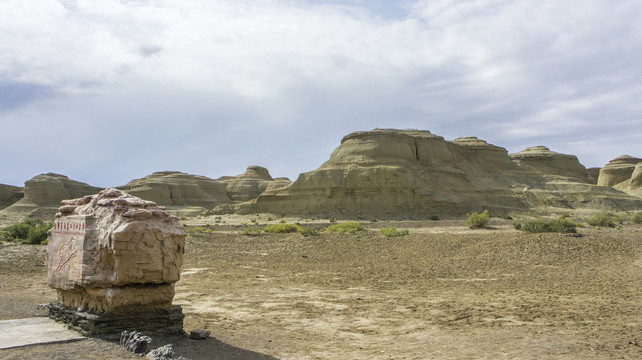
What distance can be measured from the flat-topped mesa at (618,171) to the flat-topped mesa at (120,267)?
3345 inches

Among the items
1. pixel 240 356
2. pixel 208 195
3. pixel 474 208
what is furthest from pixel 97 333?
pixel 208 195

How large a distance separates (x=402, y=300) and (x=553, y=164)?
5825cm

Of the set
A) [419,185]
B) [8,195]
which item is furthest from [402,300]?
[8,195]

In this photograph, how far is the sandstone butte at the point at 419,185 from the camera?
46.2 metres

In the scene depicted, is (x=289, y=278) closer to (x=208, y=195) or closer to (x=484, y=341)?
(x=484, y=341)

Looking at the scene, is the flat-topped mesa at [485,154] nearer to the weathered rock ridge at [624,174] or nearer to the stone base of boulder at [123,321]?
the weathered rock ridge at [624,174]

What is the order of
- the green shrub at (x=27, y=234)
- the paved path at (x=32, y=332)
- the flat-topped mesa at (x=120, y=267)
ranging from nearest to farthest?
the paved path at (x=32, y=332) → the flat-topped mesa at (x=120, y=267) → the green shrub at (x=27, y=234)

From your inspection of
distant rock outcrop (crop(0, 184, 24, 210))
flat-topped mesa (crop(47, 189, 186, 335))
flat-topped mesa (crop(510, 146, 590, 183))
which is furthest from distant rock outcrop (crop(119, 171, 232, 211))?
flat-topped mesa (crop(47, 189, 186, 335))

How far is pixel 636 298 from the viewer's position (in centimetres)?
1007

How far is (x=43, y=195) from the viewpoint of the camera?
206ft

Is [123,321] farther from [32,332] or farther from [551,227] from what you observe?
[551,227]

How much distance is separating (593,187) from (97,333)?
57.2 m

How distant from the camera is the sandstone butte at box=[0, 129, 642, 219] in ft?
152

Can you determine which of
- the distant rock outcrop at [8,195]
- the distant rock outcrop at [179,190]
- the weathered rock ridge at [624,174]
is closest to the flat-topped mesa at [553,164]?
the weathered rock ridge at [624,174]
